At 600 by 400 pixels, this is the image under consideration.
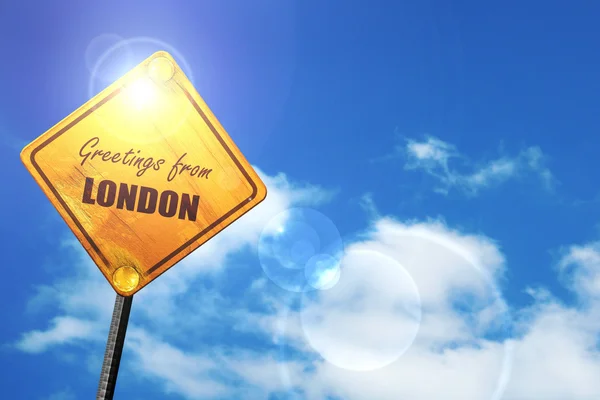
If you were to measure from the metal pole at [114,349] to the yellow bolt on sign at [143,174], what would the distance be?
Answer: 0.26 ft

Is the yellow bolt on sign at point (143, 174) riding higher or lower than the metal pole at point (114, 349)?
higher

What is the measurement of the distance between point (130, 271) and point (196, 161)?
0.61 metres

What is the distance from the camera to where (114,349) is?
8.24ft

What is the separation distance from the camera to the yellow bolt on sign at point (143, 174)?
266 cm

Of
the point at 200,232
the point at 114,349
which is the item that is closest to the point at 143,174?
the point at 200,232

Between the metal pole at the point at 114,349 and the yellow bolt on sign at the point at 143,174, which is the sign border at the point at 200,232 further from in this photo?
the metal pole at the point at 114,349

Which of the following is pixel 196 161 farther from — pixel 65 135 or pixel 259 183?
pixel 65 135

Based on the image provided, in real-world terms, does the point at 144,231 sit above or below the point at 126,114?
below

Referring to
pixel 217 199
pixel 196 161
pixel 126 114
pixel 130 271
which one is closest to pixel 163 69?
pixel 126 114

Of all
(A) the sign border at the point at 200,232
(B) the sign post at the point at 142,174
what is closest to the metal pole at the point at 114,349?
(B) the sign post at the point at 142,174

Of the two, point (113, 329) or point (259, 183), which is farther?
point (259, 183)

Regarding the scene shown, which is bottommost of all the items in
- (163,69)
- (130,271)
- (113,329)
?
(113,329)

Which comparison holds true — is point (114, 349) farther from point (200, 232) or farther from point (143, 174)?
point (143, 174)

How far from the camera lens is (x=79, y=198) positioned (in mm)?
2678
